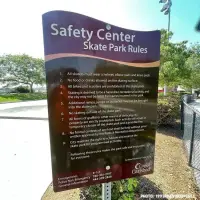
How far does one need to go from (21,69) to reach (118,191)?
92.2 feet

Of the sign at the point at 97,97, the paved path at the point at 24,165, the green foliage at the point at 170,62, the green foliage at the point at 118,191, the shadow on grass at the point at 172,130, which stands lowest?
the paved path at the point at 24,165

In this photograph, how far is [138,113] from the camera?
1787 millimetres

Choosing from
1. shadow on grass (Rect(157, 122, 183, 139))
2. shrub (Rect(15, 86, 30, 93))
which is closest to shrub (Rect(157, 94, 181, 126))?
shadow on grass (Rect(157, 122, 183, 139))

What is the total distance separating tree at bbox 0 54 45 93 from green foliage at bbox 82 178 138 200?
1060 inches

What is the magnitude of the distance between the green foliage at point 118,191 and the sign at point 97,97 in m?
0.55

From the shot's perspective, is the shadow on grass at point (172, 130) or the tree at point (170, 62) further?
the tree at point (170, 62)

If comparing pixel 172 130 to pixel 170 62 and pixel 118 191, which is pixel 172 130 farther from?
pixel 118 191

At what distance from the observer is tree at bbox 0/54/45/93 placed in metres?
26.9

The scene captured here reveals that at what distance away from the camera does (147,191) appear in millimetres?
2918

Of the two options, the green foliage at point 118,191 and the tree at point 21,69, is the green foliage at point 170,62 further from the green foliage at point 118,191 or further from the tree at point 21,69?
the tree at point 21,69

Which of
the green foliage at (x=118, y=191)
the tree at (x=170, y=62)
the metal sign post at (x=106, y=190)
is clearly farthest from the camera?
the tree at (x=170, y=62)

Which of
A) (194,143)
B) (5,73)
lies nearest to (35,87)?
(5,73)

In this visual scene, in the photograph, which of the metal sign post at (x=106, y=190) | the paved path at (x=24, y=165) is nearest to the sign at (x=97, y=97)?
the metal sign post at (x=106, y=190)

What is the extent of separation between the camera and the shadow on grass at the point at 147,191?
279 cm
